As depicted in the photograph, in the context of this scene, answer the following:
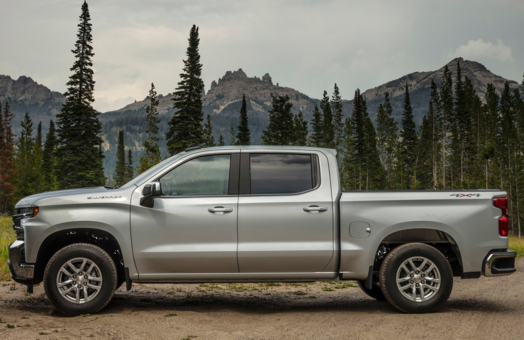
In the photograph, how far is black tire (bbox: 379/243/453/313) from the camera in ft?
21.6

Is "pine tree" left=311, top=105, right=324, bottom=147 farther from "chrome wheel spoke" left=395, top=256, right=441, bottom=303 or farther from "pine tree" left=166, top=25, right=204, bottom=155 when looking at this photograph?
"chrome wheel spoke" left=395, top=256, right=441, bottom=303

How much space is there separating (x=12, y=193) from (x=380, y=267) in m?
72.0

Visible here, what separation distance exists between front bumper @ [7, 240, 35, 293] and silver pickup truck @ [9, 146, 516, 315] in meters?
0.02

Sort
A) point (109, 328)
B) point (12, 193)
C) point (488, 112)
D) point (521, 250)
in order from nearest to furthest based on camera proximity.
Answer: point (109, 328)
point (521, 250)
point (12, 193)
point (488, 112)

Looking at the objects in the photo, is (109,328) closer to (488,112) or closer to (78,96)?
(78,96)

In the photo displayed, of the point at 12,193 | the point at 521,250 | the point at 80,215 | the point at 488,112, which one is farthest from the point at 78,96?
the point at 488,112

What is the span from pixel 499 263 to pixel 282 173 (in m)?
3.08

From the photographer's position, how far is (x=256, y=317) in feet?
21.7

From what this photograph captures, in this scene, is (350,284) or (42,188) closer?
(350,284)

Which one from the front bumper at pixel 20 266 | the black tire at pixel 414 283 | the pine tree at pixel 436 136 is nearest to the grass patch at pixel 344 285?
the black tire at pixel 414 283

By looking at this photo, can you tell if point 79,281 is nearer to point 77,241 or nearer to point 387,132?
point 77,241

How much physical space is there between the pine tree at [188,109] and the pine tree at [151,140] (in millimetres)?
2093

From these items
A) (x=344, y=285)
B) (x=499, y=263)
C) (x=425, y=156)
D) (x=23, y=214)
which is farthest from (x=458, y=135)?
(x=23, y=214)

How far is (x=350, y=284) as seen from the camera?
417 inches
